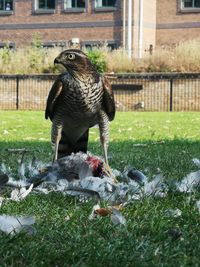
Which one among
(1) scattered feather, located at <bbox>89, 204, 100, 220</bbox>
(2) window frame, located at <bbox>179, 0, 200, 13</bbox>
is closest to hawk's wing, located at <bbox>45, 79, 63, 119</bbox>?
(1) scattered feather, located at <bbox>89, 204, 100, 220</bbox>

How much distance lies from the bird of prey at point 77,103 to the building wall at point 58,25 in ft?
98.6

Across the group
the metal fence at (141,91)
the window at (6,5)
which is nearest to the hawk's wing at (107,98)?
the metal fence at (141,91)

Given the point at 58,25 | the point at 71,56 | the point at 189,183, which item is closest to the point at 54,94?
the point at 71,56

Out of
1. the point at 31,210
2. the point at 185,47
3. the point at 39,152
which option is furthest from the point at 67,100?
the point at 185,47

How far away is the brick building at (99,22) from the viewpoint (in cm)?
3469

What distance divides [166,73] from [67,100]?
19814mm

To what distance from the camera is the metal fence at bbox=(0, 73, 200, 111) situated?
24.0 m

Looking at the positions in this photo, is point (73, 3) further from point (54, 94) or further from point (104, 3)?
point (54, 94)

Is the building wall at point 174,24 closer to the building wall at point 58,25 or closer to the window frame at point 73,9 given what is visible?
the building wall at point 58,25

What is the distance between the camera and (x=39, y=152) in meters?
8.02

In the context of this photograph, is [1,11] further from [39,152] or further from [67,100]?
[67,100]

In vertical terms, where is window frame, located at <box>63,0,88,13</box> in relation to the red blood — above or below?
above

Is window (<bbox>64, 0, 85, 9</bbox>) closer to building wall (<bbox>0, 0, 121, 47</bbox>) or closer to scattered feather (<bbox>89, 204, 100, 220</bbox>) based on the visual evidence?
building wall (<bbox>0, 0, 121, 47</bbox>)

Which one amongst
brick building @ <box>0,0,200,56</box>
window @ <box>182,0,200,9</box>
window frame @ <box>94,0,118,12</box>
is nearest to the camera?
brick building @ <box>0,0,200,56</box>
